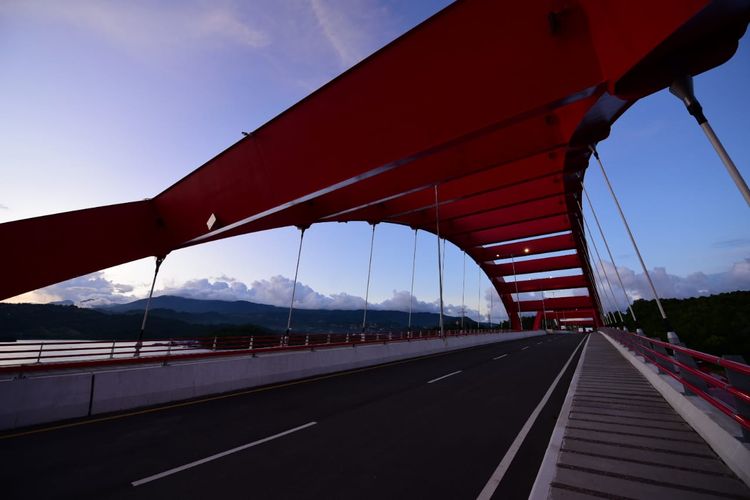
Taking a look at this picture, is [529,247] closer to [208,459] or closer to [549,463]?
[549,463]

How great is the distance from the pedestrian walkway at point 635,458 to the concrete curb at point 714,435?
0.28 feet

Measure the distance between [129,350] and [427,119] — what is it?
14.0 m

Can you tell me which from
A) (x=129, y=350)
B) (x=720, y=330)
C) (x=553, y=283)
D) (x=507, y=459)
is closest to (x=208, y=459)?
(x=507, y=459)

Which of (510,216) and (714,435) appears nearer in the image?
(714,435)

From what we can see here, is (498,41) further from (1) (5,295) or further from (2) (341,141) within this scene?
(1) (5,295)

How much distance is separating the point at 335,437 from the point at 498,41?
9584mm

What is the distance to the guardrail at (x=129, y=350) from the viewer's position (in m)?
9.25

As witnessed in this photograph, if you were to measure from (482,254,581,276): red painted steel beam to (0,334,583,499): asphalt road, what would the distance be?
4373 centimetres

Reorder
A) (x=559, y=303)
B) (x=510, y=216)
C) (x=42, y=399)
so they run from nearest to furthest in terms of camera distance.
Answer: (x=42, y=399) → (x=510, y=216) → (x=559, y=303)

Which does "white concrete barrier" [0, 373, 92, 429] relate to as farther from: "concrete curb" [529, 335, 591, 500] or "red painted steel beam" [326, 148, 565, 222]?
"red painted steel beam" [326, 148, 565, 222]

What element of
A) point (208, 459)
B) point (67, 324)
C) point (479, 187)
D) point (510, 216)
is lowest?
point (208, 459)

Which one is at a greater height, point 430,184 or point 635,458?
point 430,184

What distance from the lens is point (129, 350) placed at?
12680mm

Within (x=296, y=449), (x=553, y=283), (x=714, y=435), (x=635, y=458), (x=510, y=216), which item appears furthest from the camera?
(x=553, y=283)
